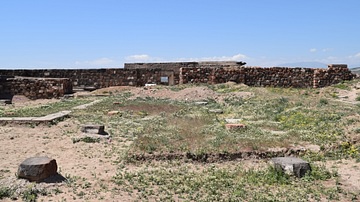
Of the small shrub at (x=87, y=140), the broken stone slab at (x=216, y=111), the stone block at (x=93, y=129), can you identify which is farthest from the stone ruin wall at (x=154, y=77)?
the small shrub at (x=87, y=140)

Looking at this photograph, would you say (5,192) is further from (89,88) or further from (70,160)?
(89,88)

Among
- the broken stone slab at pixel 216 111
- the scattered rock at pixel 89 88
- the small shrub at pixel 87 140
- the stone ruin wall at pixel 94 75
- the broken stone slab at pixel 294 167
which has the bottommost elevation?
the small shrub at pixel 87 140

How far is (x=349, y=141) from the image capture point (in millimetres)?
7844

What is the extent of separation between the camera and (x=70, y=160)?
7.13 meters

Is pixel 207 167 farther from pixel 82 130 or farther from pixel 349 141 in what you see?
pixel 82 130

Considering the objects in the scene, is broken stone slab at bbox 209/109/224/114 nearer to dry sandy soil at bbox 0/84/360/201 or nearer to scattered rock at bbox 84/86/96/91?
dry sandy soil at bbox 0/84/360/201

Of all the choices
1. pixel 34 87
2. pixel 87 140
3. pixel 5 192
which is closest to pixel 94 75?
pixel 34 87

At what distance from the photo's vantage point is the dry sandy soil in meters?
5.31

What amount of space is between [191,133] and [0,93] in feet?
49.8

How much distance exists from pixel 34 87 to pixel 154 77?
7.43 metres

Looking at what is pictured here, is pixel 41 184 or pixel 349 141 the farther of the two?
pixel 349 141

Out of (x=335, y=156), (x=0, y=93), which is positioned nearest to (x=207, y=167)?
(x=335, y=156)

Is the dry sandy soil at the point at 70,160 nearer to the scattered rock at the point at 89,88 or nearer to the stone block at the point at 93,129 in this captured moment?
the stone block at the point at 93,129

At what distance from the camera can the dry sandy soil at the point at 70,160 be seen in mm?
5309
